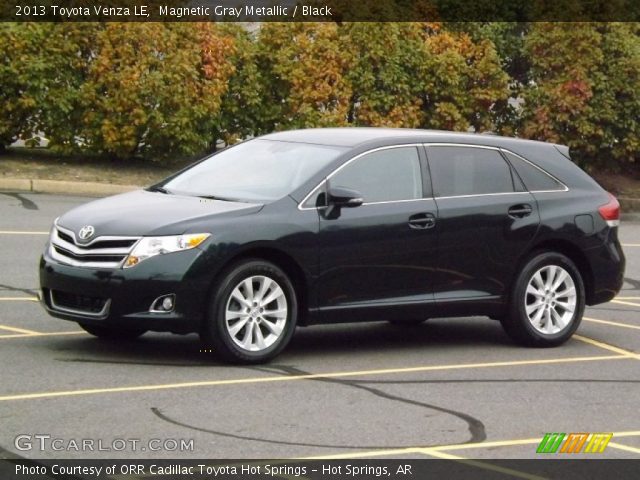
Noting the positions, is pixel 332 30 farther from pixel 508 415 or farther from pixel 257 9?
pixel 508 415

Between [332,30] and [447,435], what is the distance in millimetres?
15997

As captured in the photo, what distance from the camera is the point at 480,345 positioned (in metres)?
11.6

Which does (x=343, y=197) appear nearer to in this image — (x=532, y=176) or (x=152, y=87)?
(x=532, y=176)

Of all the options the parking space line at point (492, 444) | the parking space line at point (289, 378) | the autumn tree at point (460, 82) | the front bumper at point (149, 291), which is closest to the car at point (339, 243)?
the front bumper at point (149, 291)

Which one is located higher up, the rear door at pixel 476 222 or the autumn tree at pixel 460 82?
the autumn tree at pixel 460 82

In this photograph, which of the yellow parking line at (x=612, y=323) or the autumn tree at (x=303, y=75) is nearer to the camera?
the yellow parking line at (x=612, y=323)

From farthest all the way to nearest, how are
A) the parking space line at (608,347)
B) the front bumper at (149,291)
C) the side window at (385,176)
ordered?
the parking space line at (608,347) → the side window at (385,176) → the front bumper at (149,291)

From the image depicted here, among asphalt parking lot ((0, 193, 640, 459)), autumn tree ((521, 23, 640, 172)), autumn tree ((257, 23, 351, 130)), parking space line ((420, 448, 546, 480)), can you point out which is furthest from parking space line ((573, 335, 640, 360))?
autumn tree ((521, 23, 640, 172))

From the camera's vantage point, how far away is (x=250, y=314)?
10086 mm

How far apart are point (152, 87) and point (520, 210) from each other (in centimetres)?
1169

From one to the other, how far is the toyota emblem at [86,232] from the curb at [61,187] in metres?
11.1

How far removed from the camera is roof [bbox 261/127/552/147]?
1112 centimetres

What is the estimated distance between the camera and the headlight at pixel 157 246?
9.82m

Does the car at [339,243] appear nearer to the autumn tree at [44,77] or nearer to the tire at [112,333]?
the tire at [112,333]
